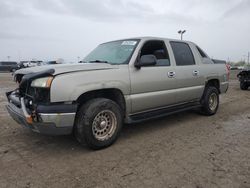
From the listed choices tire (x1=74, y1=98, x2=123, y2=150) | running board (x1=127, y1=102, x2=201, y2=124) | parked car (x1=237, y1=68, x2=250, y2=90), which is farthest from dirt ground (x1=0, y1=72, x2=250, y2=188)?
parked car (x1=237, y1=68, x2=250, y2=90)

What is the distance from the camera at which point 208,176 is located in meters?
3.19

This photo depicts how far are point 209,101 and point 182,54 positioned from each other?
1.60 meters

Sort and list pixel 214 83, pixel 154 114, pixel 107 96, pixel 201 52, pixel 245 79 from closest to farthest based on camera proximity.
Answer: pixel 107 96 → pixel 154 114 → pixel 201 52 → pixel 214 83 → pixel 245 79

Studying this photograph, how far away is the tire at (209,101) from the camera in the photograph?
252 inches

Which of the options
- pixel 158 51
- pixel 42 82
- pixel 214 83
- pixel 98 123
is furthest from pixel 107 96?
pixel 214 83

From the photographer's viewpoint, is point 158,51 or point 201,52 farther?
point 201,52

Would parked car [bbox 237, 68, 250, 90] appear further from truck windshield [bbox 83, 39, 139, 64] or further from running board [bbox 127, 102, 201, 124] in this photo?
truck windshield [bbox 83, 39, 139, 64]

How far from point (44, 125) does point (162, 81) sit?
2.42 metres

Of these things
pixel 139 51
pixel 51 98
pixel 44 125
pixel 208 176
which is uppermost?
pixel 139 51

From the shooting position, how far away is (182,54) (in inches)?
227

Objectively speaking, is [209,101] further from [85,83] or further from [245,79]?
[245,79]

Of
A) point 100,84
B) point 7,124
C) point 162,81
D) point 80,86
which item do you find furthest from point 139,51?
point 7,124

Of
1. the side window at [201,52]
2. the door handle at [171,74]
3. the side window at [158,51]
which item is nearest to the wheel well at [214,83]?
the side window at [201,52]

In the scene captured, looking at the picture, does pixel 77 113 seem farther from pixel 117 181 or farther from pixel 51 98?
pixel 117 181
